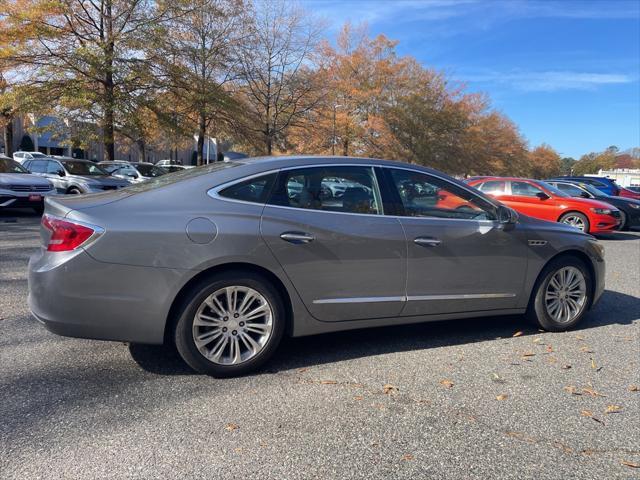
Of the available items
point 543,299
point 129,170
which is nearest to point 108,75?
point 129,170

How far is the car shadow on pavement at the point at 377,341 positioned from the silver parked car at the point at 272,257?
0.93 feet

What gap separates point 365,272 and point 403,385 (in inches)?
34.6

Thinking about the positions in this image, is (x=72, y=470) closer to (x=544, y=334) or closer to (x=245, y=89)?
(x=544, y=334)

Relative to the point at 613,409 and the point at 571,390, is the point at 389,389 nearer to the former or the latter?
the point at 571,390

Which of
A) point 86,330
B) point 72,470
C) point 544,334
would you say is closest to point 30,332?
point 86,330

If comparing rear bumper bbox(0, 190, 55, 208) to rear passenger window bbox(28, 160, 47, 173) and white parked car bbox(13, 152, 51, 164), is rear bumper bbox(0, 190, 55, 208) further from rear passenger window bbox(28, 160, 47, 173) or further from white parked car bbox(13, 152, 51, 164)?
rear passenger window bbox(28, 160, 47, 173)

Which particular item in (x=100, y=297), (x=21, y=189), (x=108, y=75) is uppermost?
(x=108, y=75)

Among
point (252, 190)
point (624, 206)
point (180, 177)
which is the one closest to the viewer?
point (252, 190)

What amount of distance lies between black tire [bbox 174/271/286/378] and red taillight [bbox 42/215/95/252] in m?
0.78

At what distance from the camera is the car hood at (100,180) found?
13.3 metres

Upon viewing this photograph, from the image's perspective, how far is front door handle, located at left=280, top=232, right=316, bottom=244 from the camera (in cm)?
352

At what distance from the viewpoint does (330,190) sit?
3.88 metres

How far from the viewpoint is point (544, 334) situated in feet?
15.2

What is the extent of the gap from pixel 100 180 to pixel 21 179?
7.48 feet
